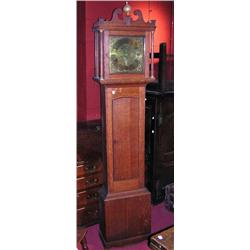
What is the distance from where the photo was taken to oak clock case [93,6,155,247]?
2424 millimetres

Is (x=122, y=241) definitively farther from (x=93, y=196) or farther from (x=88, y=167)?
(x=88, y=167)

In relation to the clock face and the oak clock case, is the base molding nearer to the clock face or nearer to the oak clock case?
the oak clock case

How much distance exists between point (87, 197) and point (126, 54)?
130 centimetres

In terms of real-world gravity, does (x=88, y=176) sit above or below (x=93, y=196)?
above

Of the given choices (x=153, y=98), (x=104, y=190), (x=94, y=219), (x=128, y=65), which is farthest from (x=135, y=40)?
(x=94, y=219)

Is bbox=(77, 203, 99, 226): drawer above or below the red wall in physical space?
below

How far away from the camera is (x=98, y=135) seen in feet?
10.2

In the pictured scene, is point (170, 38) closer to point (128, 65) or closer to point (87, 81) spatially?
point (87, 81)

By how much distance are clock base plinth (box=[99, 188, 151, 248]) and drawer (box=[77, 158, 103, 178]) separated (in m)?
0.29

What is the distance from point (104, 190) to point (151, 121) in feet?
3.25

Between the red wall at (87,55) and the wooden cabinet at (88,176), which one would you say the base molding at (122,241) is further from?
the red wall at (87,55)

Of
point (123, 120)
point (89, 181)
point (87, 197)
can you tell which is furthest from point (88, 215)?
point (123, 120)

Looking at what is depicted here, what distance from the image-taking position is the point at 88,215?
9.69ft

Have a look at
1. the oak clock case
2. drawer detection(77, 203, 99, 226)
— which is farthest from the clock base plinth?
drawer detection(77, 203, 99, 226)
